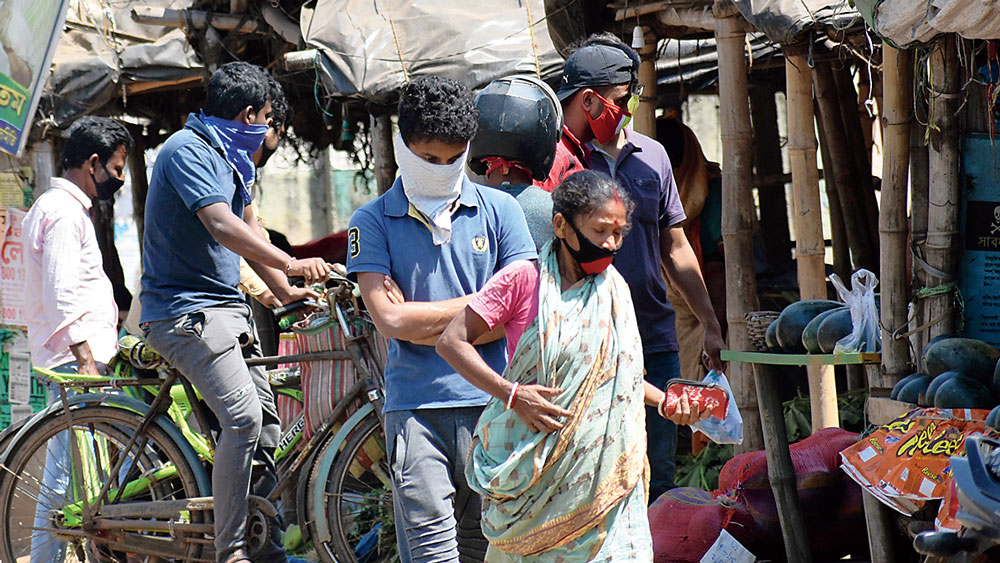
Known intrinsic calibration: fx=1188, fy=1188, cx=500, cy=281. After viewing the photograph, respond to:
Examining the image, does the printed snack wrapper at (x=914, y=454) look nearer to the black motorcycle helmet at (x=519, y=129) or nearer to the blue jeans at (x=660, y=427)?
the blue jeans at (x=660, y=427)

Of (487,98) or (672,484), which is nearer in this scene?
(487,98)

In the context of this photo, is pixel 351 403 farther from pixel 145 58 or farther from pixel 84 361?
pixel 145 58

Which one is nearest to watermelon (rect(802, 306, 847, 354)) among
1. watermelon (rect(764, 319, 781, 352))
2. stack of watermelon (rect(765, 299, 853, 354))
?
stack of watermelon (rect(765, 299, 853, 354))

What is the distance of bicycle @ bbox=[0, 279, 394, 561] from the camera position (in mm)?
5004

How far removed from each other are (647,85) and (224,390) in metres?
2.99

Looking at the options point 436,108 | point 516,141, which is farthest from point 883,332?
point 436,108

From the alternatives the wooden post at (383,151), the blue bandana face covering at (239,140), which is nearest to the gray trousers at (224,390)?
the blue bandana face covering at (239,140)

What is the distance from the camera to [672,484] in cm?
479

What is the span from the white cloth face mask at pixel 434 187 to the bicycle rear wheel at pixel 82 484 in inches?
88.0

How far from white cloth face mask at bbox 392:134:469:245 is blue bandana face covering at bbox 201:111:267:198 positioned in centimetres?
154

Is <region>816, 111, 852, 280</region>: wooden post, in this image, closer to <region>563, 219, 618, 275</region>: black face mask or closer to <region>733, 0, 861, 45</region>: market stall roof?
<region>733, 0, 861, 45</region>: market stall roof

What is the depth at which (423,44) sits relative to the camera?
727cm

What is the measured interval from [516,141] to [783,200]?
6.29 m

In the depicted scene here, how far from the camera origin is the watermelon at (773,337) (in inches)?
180
